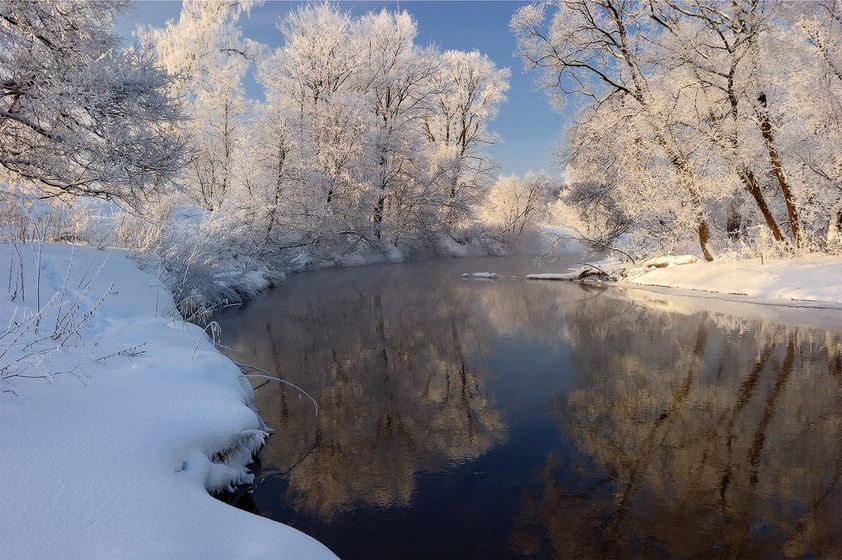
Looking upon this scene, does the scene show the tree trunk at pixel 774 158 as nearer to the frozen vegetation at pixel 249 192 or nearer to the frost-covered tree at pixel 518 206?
the frozen vegetation at pixel 249 192

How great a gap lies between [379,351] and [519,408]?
2992 mm

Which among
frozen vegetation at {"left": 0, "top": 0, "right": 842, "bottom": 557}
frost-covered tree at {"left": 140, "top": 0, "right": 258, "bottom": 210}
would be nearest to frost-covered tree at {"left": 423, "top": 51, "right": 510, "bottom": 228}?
frozen vegetation at {"left": 0, "top": 0, "right": 842, "bottom": 557}

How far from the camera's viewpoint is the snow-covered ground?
225 cm

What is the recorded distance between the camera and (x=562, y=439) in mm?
4395

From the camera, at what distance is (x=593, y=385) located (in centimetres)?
576

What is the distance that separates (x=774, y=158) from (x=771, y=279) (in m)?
2.83

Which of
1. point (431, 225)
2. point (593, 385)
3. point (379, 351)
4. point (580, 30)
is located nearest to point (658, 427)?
point (593, 385)

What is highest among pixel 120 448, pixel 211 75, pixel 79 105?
pixel 211 75

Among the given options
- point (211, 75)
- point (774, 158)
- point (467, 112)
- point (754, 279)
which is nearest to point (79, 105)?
point (754, 279)

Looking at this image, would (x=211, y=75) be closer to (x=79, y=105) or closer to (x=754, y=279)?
(x=79, y=105)

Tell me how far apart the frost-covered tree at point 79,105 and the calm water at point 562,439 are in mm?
3210

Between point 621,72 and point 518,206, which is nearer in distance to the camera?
point 621,72

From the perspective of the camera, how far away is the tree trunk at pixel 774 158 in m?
11.5

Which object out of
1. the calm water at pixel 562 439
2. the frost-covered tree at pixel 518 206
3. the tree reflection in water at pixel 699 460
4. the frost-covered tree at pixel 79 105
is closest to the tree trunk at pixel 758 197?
the calm water at pixel 562 439
